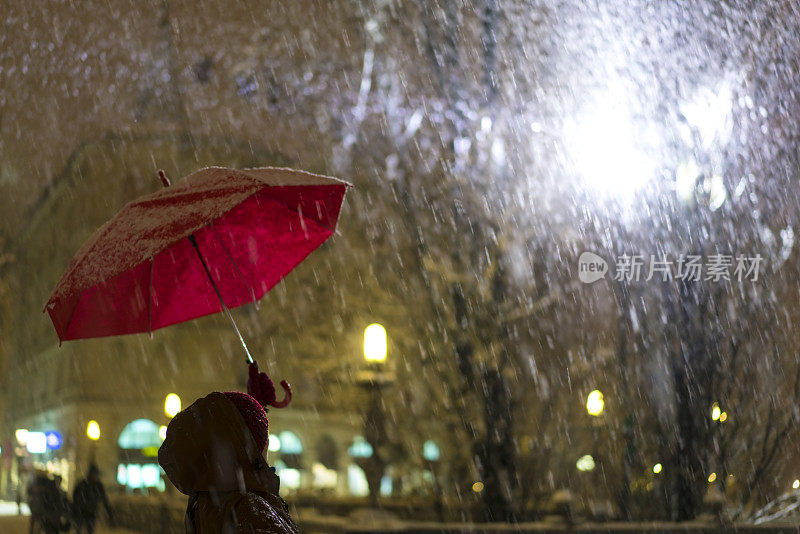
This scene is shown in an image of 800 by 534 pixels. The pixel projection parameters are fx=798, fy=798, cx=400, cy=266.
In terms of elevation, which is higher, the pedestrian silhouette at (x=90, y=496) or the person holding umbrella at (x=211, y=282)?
the person holding umbrella at (x=211, y=282)

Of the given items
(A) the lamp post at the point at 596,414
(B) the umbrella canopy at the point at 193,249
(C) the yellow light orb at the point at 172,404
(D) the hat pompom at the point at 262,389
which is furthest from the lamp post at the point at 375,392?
(C) the yellow light orb at the point at 172,404

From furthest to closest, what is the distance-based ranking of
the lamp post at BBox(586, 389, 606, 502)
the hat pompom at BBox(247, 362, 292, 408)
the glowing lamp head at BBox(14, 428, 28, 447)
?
the glowing lamp head at BBox(14, 428, 28, 447) → the lamp post at BBox(586, 389, 606, 502) → the hat pompom at BBox(247, 362, 292, 408)

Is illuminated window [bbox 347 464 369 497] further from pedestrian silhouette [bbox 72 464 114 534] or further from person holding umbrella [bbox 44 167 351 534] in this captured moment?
person holding umbrella [bbox 44 167 351 534]

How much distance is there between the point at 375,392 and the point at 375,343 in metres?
1.15

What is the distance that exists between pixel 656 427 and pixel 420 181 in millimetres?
6558

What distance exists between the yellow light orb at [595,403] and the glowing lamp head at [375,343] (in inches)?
281

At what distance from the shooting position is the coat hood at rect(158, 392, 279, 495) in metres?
1.84

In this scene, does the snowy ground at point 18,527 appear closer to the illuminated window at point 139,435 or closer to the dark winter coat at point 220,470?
the illuminated window at point 139,435

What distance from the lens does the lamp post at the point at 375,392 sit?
11.6m

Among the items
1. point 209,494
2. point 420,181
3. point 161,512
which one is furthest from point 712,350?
point 161,512

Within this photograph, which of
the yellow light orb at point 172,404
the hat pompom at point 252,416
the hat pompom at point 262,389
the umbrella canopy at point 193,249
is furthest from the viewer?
the yellow light orb at point 172,404

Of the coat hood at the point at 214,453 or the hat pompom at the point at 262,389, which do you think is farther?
the hat pompom at the point at 262,389

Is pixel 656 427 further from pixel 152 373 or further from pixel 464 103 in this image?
pixel 152 373

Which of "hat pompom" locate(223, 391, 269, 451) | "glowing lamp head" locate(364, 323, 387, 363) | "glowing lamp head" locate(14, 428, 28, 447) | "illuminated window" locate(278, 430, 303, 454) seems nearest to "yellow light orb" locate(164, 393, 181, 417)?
"illuminated window" locate(278, 430, 303, 454)
